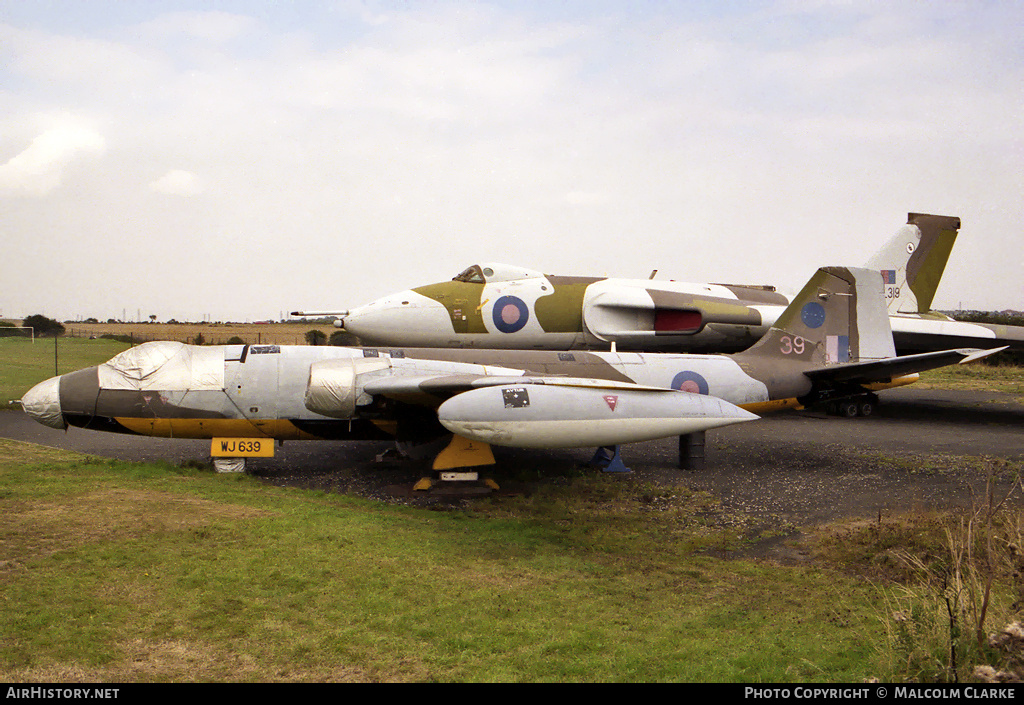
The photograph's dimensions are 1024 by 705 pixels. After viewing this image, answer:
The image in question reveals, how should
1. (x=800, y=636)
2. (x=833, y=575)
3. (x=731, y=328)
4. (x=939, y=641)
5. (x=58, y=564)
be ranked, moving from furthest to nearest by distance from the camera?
(x=731, y=328)
(x=833, y=575)
(x=58, y=564)
(x=800, y=636)
(x=939, y=641)

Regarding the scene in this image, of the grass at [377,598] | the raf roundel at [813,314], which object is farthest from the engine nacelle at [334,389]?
the raf roundel at [813,314]

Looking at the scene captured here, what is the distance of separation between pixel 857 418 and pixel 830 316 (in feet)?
20.2

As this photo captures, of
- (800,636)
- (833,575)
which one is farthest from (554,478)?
(800,636)

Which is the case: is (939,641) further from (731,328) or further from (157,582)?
(731,328)

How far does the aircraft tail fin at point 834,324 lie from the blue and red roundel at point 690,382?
2.01m

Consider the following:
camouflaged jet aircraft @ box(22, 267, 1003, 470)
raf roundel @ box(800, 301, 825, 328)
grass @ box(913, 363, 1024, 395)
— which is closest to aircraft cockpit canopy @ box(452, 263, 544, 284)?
camouflaged jet aircraft @ box(22, 267, 1003, 470)

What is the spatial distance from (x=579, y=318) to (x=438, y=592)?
11796 mm

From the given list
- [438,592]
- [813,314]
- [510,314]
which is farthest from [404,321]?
[438,592]

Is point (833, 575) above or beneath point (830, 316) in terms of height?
beneath

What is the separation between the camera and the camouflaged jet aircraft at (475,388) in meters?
9.28

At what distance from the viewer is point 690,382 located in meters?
12.9

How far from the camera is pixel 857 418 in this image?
19359 mm

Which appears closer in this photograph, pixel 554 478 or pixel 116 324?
pixel 554 478

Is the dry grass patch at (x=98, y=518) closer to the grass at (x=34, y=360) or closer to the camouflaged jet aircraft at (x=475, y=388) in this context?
the camouflaged jet aircraft at (x=475, y=388)
